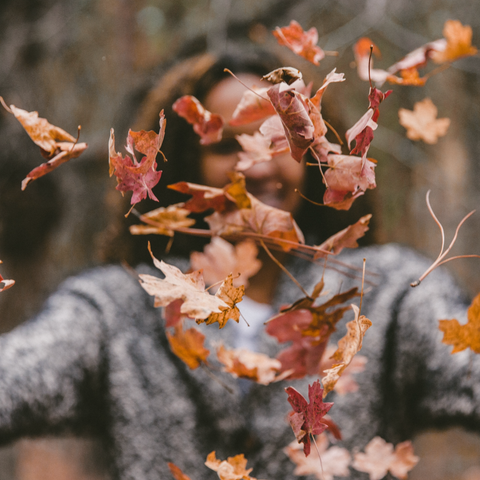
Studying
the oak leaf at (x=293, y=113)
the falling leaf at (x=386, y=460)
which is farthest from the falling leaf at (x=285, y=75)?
the falling leaf at (x=386, y=460)

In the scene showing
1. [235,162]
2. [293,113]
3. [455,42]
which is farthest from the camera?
[235,162]

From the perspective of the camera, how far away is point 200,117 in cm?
20

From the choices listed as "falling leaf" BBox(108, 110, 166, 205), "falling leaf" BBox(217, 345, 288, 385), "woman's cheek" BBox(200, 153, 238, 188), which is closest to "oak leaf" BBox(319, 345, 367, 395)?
"falling leaf" BBox(217, 345, 288, 385)

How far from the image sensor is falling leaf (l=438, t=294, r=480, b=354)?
182 mm

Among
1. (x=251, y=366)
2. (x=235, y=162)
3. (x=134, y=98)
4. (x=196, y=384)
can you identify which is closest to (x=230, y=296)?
(x=251, y=366)

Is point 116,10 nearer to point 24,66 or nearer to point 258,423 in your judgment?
point 24,66

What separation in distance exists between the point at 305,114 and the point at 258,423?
0.47m

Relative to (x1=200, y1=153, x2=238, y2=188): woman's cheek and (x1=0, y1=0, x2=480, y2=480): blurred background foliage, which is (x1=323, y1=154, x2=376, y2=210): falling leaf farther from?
(x1=0, y1=0, x2=480, y2=480): blurred background foliage

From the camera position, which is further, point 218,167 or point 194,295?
point 218,167

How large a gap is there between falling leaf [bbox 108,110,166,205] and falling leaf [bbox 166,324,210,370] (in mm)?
97

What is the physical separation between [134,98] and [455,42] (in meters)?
0.71

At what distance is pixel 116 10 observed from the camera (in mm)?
903

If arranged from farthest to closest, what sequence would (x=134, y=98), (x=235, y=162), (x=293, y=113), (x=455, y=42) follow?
(x=134, y=98) < (x=235, y=162) < (x=455, y=42) < (x=293, y=113)

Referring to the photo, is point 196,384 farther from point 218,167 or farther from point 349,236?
point 349,236
